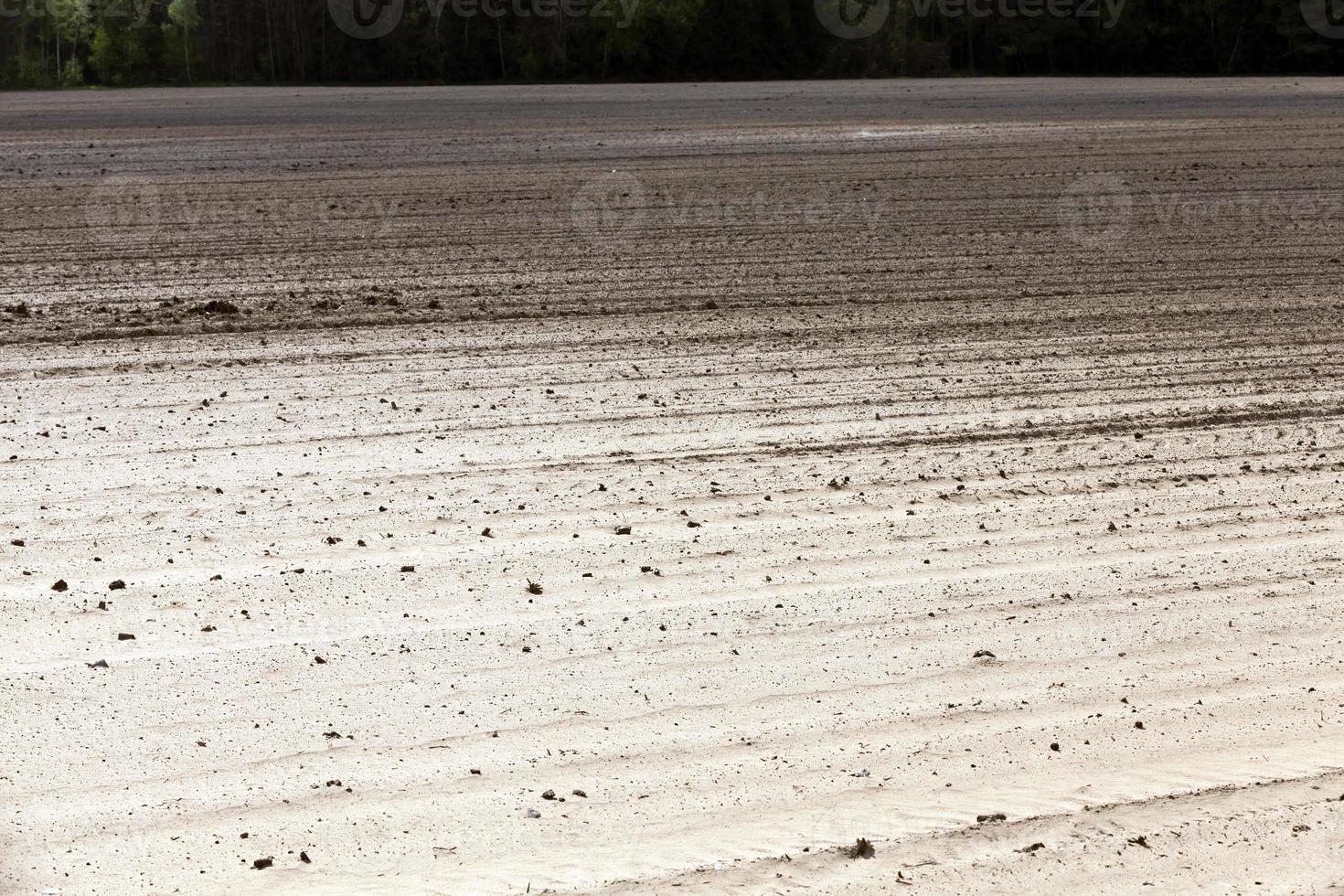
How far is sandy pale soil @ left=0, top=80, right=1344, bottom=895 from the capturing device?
416cm

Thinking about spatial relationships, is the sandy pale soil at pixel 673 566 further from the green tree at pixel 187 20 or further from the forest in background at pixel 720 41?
the green tree at pixel 187 20

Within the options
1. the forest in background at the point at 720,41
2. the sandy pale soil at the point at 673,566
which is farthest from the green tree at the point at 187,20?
the sandy pale soil at the point at 673,566

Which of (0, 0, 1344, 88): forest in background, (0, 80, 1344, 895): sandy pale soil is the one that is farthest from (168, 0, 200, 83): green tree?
(0, 80, 1344, 895): sandy pale soil

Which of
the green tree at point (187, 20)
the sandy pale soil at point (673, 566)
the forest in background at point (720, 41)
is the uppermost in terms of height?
the green tree at point (187, 20)

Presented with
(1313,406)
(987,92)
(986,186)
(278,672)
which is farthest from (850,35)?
(278,672)

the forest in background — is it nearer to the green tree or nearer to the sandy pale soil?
the green tree

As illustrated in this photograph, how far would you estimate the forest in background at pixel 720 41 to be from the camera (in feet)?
168

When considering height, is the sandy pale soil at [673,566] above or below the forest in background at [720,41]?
below

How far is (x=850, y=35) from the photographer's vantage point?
56.2m

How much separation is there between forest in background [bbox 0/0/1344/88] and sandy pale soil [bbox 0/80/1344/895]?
123ft

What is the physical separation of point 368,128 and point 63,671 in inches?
889

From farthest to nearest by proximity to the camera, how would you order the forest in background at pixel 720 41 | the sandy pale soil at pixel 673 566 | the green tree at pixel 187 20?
the green tree at pixel 187 20
the forest in background at pixel 720 41
the sandy pale soil at pixel 673 566

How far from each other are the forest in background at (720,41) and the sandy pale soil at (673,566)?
123 ft

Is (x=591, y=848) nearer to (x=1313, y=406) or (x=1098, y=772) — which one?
(x=1098, y=772)
